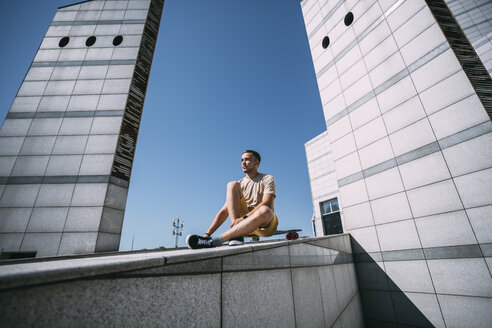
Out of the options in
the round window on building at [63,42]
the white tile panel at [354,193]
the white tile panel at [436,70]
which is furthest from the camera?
the round window on building at [63,42]

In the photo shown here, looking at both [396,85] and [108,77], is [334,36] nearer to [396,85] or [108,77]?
[396,85]

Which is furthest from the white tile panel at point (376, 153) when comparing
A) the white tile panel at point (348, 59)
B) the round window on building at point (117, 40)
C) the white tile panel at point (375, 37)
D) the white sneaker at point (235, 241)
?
the round window on building at point (117, 40)

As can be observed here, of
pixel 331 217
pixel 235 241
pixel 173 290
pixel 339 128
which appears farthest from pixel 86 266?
pixel 331 217

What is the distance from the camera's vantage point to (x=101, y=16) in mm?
9664

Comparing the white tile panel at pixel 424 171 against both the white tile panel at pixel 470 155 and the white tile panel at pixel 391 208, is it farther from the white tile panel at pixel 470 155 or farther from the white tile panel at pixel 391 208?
the white tile panel at pixel 391 208

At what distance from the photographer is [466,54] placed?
538 cm

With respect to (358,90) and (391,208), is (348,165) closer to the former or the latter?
(391,208)

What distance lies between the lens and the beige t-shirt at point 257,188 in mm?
3621

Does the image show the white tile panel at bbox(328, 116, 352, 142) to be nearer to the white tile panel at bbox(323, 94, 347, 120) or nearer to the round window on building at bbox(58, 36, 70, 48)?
the white tile panel at bbox(323, 94, 347, 120)

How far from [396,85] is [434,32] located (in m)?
1.54

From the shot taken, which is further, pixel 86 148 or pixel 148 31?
pixel 148 31

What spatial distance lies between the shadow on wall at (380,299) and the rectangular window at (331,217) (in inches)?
591

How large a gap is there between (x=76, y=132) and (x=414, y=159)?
11.0 m

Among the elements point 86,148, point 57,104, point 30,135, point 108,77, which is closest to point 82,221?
point 86,148
